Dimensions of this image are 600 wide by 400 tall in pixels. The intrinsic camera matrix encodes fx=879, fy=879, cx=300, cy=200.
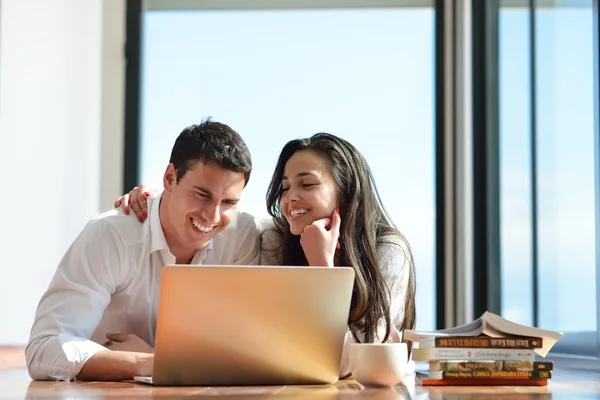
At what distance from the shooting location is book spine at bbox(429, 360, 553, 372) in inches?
73.5

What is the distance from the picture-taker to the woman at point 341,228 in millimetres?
2410

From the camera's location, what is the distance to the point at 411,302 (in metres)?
2.71

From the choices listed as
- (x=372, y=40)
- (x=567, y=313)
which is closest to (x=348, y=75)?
(x=372, y=40)

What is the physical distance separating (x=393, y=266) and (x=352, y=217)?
20cm

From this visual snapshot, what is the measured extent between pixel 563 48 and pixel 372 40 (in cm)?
161

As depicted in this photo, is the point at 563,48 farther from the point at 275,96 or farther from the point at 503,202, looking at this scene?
the point at 275,96

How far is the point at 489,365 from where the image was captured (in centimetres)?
189

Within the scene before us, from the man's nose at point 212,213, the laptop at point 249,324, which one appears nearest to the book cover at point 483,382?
the laptop at point 249,324

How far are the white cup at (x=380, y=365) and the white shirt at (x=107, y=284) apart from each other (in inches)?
25.3

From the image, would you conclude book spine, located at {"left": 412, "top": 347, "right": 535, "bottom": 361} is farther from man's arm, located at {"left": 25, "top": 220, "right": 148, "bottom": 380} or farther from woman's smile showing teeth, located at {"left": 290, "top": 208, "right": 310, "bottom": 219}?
woman's smile showing teeth, located at {"left": 290, "top": 208, "right": 310, "bottom": 219}

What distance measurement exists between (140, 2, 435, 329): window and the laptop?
2.75 m

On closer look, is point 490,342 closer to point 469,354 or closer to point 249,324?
point 469,354

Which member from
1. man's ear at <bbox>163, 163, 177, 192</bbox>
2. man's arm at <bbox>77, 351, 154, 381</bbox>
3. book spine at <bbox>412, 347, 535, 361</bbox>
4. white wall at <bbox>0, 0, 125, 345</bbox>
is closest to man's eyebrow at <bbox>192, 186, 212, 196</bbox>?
man's ear at <bbox>163, 163, 177, 192</bbox>

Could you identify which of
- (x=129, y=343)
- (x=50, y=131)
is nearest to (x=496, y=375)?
(x=129, y=343)
